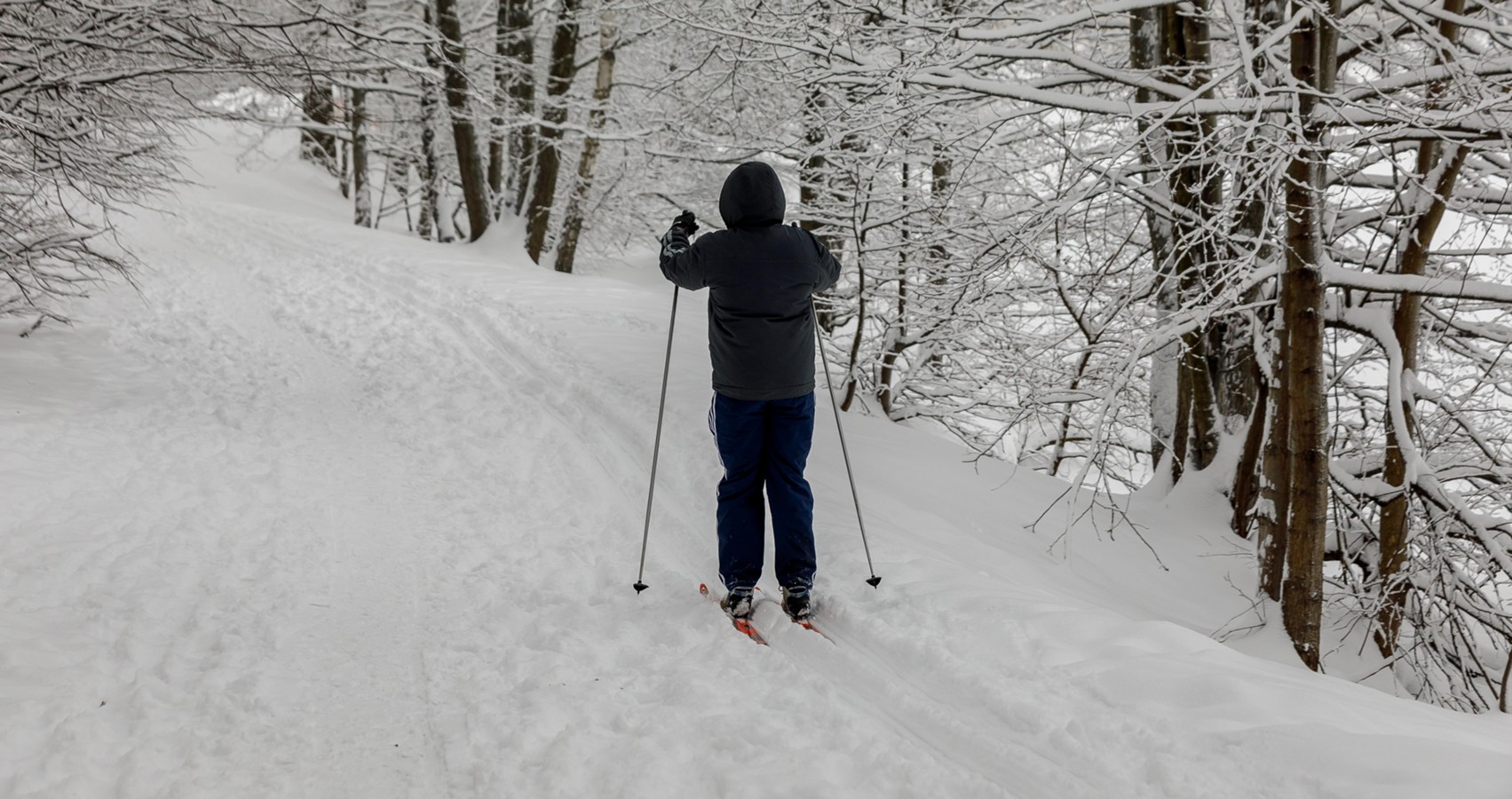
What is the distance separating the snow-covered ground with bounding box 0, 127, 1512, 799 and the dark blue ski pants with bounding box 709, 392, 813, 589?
297 mm

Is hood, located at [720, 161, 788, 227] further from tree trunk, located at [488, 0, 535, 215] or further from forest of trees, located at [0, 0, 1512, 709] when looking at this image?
tree trunk, located at [488, 0, 535, 215]

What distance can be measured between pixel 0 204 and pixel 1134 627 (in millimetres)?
7195

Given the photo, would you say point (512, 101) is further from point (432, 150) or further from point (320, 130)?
point (320, 130)

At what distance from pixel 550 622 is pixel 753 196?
2.16 m

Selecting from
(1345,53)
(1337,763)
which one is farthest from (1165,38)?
(1337,763)

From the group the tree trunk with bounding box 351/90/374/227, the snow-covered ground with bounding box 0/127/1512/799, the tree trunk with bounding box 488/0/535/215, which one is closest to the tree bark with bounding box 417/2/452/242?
the tree trunk with bounding box 488/0/535/215

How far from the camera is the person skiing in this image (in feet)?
12.9

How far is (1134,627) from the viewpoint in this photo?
3656 mm

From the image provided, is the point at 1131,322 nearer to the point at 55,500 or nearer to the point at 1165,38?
the point at 1165,38

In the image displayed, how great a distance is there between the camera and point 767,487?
4234 mm

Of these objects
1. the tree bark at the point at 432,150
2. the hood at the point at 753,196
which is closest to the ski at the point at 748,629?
the hood at the point at 753,196

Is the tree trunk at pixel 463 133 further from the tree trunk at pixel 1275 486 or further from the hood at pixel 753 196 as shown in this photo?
the tree trunk at pixel 1275 486

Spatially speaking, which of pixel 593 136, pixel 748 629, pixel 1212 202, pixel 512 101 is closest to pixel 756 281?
pixel 748 629

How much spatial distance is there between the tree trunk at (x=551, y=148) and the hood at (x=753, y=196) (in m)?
10.9
